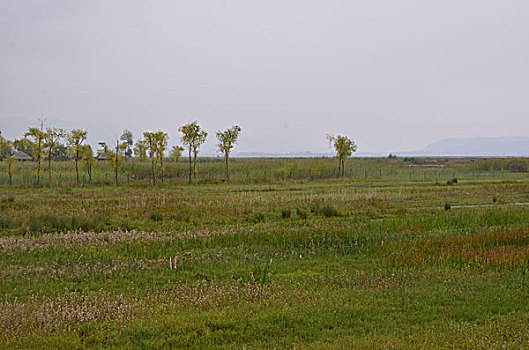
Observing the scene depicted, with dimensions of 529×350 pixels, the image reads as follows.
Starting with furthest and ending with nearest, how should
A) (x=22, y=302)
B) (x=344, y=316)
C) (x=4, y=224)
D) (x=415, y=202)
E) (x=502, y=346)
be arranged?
(x=415, y=202)
(x=4, y=224)
(x=22, y=302)
(x=344, y=316)
(x=502, y=346)

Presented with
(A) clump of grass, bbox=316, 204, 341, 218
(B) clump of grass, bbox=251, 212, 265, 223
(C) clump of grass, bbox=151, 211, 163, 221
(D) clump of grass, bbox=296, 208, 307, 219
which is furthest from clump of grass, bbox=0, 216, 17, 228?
(A) clump of grass, bbox=316, 204, 341, 218

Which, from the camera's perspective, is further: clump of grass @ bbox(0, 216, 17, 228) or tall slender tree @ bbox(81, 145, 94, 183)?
tall slender tree @ bbox(81, 145, 94, 183)

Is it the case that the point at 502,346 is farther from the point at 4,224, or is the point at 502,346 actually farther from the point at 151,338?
the point at 4,224

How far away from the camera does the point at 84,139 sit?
160ft

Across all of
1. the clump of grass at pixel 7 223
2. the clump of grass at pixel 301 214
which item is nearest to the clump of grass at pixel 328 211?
the clump of grass at pixel 301 214

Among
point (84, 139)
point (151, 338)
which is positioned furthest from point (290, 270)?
point (84, 139)

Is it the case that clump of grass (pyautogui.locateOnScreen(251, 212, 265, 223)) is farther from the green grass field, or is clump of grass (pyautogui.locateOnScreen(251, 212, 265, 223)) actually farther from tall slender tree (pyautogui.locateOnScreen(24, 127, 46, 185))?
tall slender tree (pyautogui.locateOnScreen(24, 127, 46, 185))

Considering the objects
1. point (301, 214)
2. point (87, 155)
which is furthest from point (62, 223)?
point (87, 155)

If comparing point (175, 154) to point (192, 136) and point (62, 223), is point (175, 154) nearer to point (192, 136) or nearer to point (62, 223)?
point (192, 136)

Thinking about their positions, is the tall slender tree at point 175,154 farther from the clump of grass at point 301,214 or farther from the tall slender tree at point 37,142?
the clump of grass at point 301,214

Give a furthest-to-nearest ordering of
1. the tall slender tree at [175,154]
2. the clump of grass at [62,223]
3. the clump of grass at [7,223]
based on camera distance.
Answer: the tall slender tree at [175,154], the clump of grass at [7,223], the clump of grass at [62,223]

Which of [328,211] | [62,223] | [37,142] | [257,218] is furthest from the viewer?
[37,142]

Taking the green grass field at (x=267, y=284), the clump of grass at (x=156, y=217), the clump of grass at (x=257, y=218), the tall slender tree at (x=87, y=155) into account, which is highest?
the tall slender tree at (x=87, y=155)

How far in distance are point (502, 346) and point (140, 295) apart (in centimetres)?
617
